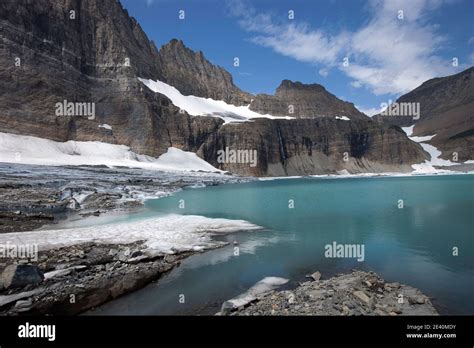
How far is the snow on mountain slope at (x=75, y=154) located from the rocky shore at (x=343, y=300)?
4125 inches

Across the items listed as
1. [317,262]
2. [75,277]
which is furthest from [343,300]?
[75,277]

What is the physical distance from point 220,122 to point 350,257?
180767 millimetres

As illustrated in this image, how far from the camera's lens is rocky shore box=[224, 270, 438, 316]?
777 centimetres

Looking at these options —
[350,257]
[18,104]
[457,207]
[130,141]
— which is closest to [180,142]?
[130,141]

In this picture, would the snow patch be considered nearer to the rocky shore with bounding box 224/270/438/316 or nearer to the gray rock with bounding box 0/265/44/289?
the gray rock with bounding box 0/265/44/289

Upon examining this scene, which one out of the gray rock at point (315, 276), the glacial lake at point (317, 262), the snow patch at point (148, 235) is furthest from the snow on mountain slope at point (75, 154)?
the gray rock at point (315, 276)

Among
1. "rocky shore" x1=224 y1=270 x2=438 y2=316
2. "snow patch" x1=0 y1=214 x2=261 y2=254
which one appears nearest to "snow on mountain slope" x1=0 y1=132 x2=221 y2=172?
"snow patch" x1=0 y1=214 x2=261 y2=254

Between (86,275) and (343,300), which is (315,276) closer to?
(343,300)

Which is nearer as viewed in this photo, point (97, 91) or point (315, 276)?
point (315, 276)

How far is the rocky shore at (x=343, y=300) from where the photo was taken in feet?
25.5

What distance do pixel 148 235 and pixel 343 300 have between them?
12195 millimetres

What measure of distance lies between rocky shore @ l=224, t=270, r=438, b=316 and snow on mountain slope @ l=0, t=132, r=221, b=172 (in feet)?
344

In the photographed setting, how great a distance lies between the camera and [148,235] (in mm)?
17672

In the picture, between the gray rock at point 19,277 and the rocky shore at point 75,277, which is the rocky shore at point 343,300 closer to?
the rocky shore at point 75,277
